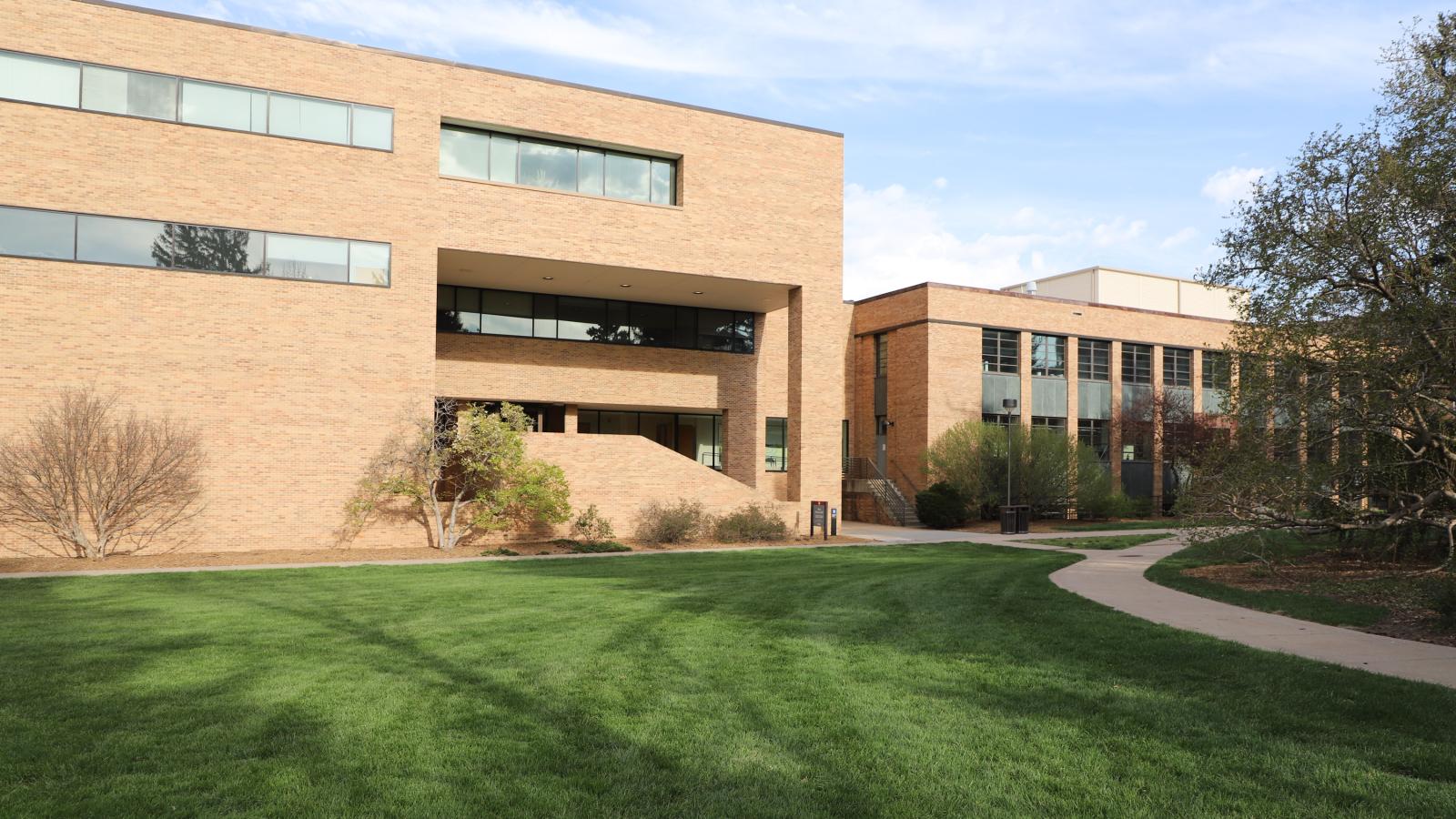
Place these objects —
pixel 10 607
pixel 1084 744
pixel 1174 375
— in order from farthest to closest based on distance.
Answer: pixel 1174 375 → pixel 10 607 → pixel 1084 744

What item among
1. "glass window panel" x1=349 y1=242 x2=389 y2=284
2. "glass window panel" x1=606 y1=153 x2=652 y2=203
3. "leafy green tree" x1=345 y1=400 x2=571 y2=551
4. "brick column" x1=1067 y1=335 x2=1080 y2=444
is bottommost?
"leafy green tree" x1=345 y1=400 x2=571 y2=551

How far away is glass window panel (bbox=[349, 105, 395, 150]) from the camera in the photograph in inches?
874

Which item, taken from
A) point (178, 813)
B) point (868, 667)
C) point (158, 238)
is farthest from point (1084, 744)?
point (158, 238)

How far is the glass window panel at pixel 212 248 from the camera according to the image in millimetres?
20312

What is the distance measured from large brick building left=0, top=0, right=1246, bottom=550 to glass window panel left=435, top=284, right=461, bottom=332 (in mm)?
113

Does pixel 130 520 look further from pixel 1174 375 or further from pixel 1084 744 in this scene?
pixel 1174 375

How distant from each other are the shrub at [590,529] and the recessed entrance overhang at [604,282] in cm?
642

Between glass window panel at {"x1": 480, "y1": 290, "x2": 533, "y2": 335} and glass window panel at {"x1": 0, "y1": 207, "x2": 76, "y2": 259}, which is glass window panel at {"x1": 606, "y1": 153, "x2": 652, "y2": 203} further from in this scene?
glass window panel at {"x1": 0, "y1": 207, "x2": 76, "y2": 259}

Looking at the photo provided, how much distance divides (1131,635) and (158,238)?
20.1 metres

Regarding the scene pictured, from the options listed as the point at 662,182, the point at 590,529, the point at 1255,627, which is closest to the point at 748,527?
the point at 590,529

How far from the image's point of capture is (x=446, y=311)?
27.6 meters

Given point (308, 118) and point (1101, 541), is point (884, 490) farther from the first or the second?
point (308, 118)

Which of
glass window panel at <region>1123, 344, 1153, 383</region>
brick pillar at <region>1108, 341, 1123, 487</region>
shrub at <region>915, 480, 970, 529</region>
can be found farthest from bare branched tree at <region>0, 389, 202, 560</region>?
glass window panel at <region>1123, 344, 1153, 383</region>

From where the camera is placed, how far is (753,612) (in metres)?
11.2
